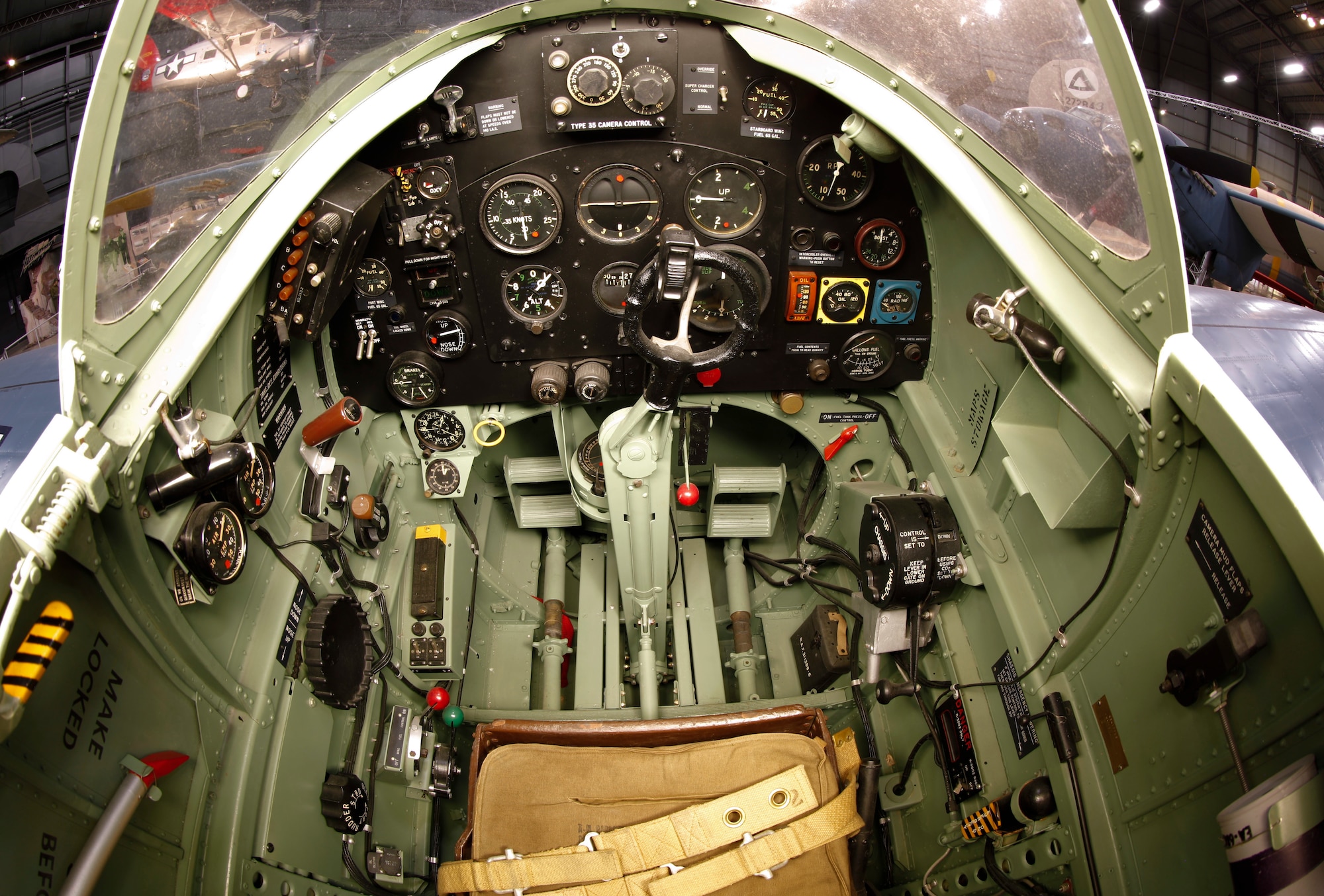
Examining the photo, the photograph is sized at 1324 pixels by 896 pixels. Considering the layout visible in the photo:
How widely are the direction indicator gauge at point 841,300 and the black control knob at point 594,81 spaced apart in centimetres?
110

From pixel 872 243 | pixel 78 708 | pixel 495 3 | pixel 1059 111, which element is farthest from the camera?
pixel 872 243

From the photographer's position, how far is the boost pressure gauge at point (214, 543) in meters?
1.82

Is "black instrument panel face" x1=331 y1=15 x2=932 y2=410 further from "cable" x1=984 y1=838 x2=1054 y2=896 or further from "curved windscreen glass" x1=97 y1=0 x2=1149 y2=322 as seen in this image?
"cable" x1=984 y1=838 x2=1054 y2=896

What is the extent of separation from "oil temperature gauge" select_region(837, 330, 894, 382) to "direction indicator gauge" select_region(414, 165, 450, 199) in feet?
5.60

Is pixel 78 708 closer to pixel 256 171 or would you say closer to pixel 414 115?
pixel 256 171

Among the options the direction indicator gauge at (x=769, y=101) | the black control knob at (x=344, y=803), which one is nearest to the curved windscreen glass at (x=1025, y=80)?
the direction indicator gauge at (x=769, y=101)

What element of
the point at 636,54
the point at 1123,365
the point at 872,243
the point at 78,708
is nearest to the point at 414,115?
the point at 636,54

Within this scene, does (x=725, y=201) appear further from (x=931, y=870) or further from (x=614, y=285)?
(x=931, y=870)

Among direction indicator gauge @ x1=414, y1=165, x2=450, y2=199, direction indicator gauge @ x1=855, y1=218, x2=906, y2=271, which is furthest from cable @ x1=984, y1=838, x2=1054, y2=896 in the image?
direction indicator gauge @ x1=414, y1=165, x2=450, y2=199

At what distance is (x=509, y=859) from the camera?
2053 mm

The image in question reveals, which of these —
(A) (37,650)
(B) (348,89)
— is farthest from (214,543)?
(B) (348,89)

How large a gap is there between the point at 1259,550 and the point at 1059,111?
1206 mm

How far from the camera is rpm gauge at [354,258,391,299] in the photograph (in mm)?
2729

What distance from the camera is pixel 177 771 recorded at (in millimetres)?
1812
